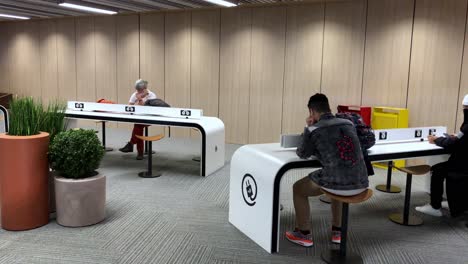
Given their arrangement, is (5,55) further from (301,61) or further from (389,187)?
(389,187)

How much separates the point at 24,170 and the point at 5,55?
9.02 meters

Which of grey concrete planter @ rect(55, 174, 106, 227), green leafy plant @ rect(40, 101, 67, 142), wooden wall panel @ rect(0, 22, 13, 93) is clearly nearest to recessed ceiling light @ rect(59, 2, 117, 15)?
wooden wall panel @ rect(0, 22, 13, 93)

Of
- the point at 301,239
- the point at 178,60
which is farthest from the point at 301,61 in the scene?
the point at 301,239

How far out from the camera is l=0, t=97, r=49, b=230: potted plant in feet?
11.1

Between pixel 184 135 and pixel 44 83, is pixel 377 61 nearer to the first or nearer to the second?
pixel 184 135

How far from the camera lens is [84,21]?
31.3 feet

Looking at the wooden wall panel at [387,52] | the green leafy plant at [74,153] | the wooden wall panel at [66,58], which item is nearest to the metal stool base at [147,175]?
the green leafy plant at [74,153]

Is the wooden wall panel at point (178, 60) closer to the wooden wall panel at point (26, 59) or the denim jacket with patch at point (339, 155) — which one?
the wooden wall panel at point (26, 59)

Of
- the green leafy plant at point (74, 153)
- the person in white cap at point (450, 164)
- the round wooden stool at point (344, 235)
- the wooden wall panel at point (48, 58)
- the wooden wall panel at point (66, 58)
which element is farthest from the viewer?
the wooden wall panel at point (48, 58)

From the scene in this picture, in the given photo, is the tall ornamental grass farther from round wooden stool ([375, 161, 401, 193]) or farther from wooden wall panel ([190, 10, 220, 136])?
wooden wall panel ([190, 10, 220, 136])

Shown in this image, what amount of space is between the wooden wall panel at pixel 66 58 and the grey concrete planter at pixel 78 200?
6.98 m

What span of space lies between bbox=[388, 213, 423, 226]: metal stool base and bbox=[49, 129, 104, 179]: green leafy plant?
298 centimetres

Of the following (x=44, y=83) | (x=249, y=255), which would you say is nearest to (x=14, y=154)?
(x=249, y=255)

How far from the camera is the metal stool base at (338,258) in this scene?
120 inches
